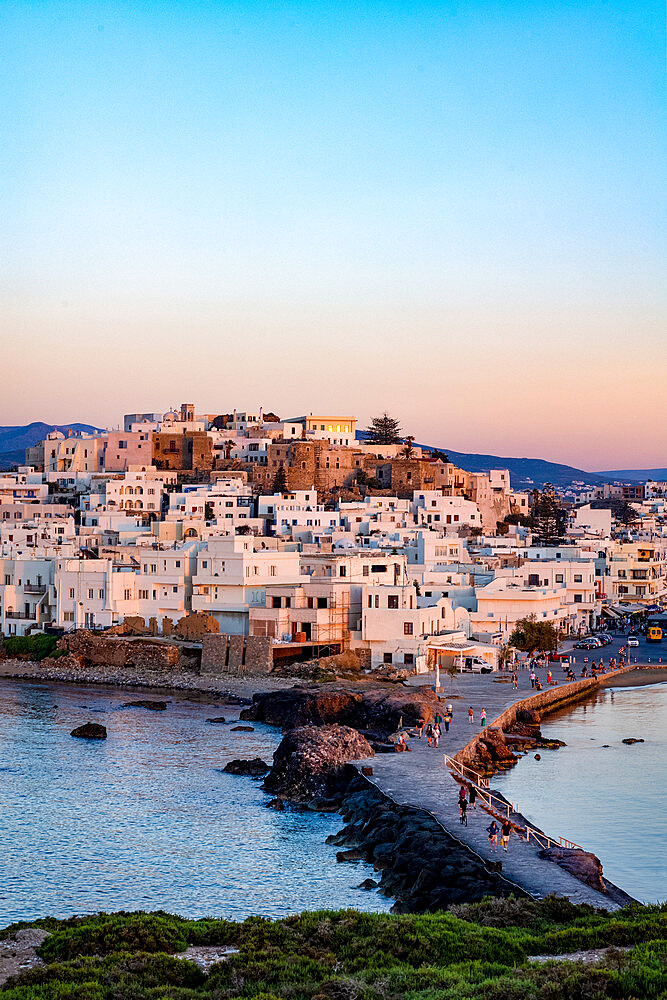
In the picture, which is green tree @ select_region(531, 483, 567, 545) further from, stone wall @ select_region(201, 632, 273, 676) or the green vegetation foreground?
the green vegetation foreground

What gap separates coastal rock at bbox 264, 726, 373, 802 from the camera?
24.2 m

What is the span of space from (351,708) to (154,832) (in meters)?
9.31

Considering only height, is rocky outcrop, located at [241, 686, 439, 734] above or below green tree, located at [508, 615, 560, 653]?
below

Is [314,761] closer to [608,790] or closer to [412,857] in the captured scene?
[608,790]

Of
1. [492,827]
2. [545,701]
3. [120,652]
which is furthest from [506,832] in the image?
[120,652]

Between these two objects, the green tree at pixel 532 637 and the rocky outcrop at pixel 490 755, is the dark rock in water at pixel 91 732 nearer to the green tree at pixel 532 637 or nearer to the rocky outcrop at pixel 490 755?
the rocky outcrop at pixel 490 755

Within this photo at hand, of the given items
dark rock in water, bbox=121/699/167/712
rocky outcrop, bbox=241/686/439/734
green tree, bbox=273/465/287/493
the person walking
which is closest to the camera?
the person walking

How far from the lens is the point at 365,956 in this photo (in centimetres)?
1352

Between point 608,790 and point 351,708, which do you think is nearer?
point 608,790

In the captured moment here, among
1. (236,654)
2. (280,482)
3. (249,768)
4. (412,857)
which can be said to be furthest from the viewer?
(280,482)

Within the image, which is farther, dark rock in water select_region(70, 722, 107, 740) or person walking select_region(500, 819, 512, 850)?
dark rock in water select_region(70, 722, 107, 740)

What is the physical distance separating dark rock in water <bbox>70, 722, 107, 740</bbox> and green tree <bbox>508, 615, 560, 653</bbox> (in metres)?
17.4

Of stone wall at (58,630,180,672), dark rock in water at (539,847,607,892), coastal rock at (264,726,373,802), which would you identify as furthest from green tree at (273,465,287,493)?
dark rock in water at (539,847,607,892)

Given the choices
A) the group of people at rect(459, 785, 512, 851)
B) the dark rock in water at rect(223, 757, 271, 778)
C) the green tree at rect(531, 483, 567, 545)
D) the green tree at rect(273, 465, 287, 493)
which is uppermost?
the green tree at rect(273, 465, 287, 493)
